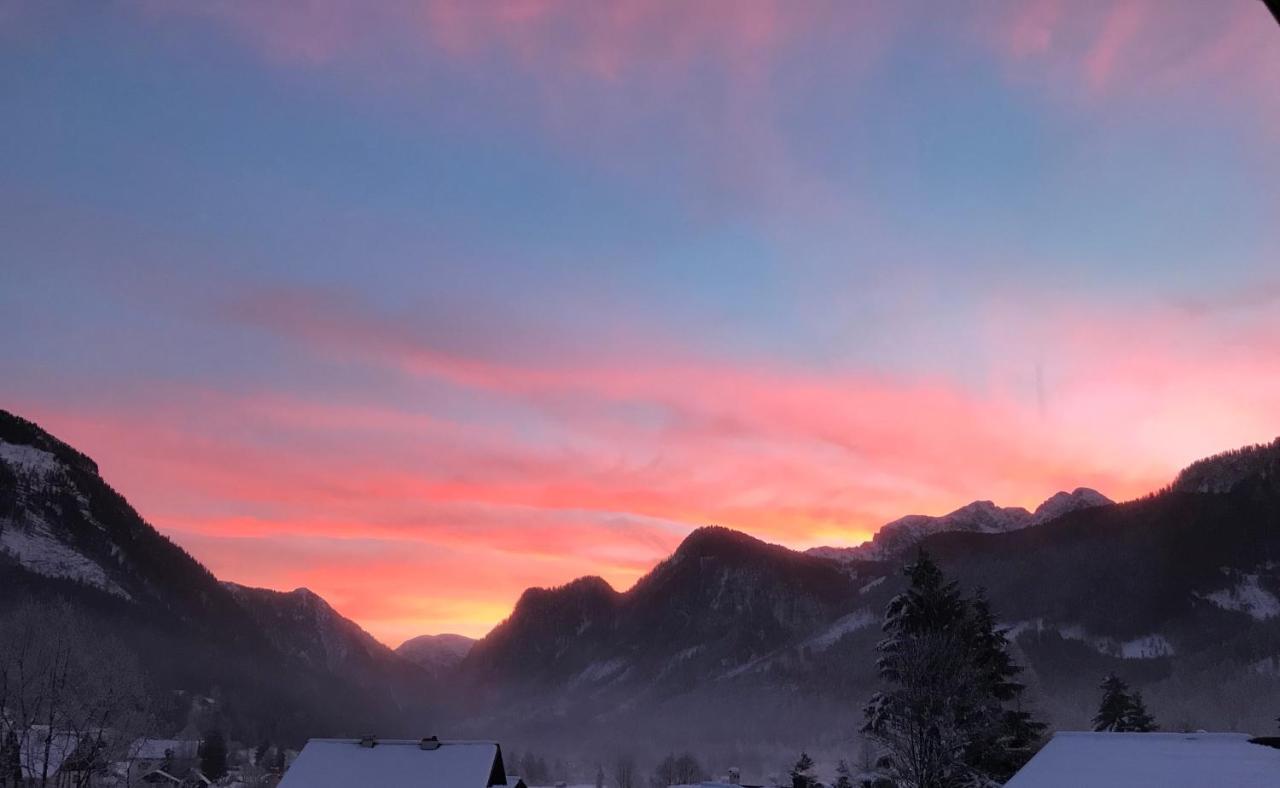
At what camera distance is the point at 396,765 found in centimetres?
6275

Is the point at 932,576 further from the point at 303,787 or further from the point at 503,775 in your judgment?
the point at 303,787

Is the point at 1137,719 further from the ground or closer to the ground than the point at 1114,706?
closer to the ground

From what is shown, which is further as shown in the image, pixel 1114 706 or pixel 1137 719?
pixel 1114 706

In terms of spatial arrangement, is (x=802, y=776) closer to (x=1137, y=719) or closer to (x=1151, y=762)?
(x=1137, y=719)

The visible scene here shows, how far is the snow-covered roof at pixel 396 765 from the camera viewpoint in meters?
61.5

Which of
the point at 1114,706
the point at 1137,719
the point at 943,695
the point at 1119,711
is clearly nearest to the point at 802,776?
the point at 1114,706

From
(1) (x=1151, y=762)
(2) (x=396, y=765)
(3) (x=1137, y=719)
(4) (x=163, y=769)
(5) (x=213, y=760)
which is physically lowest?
(4) (x=163, y=769)

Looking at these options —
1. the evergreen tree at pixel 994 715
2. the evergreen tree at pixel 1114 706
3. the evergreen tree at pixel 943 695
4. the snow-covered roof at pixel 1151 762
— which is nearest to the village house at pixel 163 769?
the evergreen tree at pixel 943 695

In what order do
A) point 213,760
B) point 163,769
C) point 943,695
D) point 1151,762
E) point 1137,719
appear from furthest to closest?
point 213,760
point 163,769
point 1137,719
point 943,695
point 1151,762

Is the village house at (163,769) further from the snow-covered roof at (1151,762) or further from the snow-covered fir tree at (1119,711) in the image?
the snow-covered roof at (1151,762)

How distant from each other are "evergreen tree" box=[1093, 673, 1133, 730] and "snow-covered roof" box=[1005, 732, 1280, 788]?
87.4 feet

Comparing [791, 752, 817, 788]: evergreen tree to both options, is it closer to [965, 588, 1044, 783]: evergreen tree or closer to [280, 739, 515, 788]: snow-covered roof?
[965, 588, 1044, 783]: evergreen tree

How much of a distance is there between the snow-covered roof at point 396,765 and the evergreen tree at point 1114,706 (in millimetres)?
38487

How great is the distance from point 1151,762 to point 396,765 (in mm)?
40103
